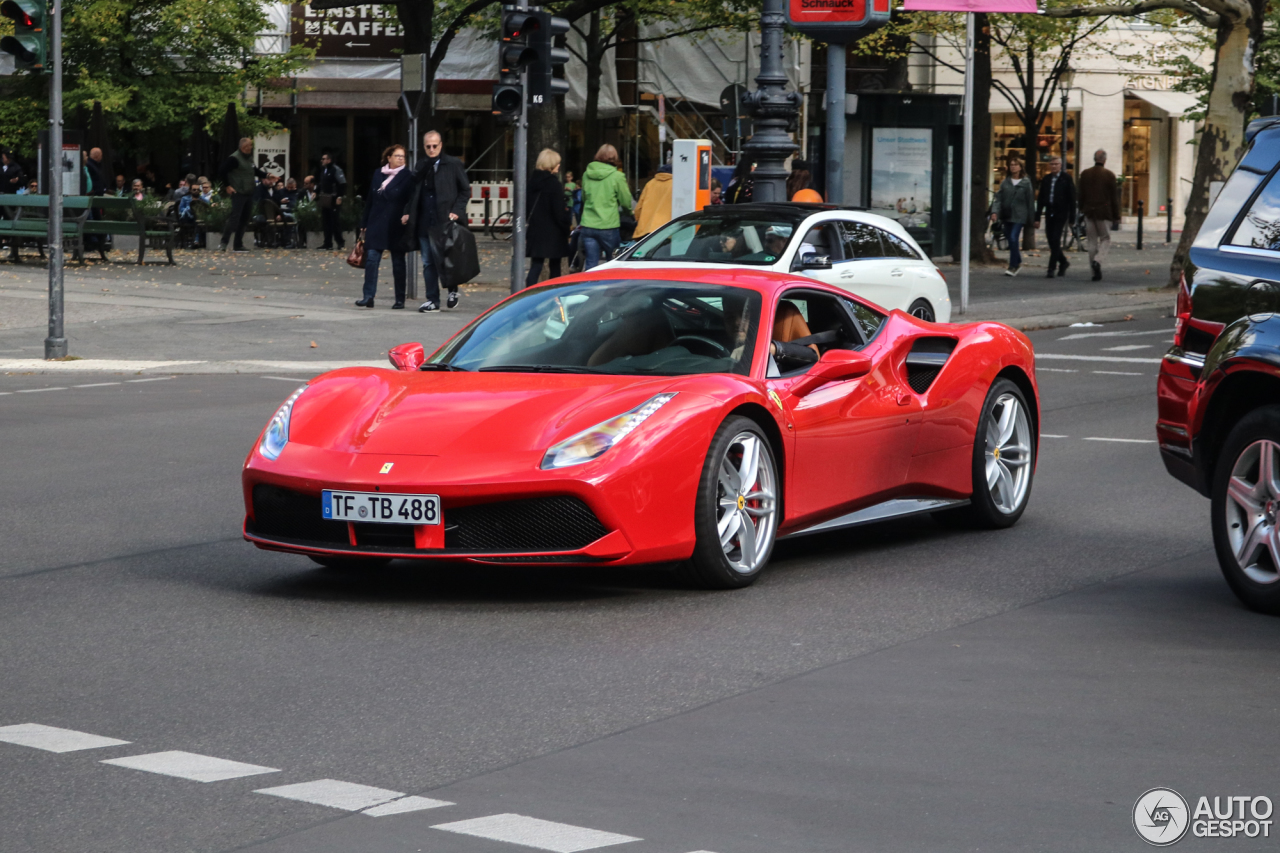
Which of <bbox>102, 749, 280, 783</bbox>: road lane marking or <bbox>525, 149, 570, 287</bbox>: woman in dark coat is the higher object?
<bbox>525, 149, 570, 287</bbox>: woman in dark coat

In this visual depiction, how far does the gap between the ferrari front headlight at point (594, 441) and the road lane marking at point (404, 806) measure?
2.41 metres

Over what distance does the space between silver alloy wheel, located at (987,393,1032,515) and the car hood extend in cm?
218

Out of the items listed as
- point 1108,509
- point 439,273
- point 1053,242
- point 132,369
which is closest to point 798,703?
point 1108,509

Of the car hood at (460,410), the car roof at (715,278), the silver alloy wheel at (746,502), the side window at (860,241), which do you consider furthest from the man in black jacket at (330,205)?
the silver alloy wheel at (746,502)

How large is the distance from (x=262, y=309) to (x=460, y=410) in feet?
52.8

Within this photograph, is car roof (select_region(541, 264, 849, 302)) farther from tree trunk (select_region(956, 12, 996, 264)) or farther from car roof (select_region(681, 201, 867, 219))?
tree trunk (select_region(956, 12, 996, 264))

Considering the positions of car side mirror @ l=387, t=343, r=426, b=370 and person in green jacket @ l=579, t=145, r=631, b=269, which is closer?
car side mirror @ l=387, t=343, r=426, b=370

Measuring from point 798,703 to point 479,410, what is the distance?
2.09 m

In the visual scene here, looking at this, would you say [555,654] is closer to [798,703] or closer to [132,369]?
[798,703]

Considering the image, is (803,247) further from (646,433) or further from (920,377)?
(646,433)

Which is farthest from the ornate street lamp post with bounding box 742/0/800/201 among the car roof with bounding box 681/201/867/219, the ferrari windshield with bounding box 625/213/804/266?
the ferrari windshield with bounding box 625/213/804/266

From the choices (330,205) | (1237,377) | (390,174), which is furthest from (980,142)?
(1237,377)

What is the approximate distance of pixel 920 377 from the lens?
28.7 ft

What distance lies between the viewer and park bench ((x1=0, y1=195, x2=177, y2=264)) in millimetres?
29109
